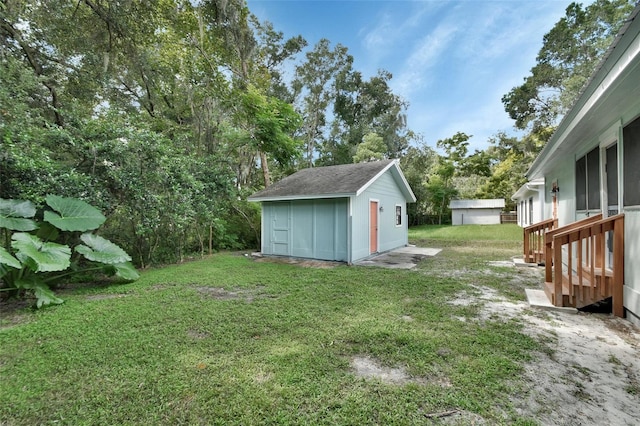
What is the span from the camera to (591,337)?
303cm

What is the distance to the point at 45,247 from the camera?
4.12 metres

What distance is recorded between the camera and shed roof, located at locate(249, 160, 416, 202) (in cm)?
773

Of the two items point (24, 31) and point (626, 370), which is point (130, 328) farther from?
point (24, 31)

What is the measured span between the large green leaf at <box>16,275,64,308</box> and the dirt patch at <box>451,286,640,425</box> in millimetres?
6148

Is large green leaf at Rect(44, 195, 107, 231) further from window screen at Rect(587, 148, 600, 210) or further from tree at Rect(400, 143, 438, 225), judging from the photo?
tree at Rect(400, 143, 438, 225)

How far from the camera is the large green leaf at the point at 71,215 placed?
466 centimetres

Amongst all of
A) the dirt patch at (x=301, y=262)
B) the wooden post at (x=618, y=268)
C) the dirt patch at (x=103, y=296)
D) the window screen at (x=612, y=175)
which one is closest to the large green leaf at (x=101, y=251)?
the dirt patch at (x=103, y=296)

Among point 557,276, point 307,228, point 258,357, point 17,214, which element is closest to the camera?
point 258,357

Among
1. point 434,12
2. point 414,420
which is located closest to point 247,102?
point 434,12

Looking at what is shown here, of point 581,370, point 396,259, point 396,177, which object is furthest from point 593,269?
point 396,177

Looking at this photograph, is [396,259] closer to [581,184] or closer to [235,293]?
[581,184]

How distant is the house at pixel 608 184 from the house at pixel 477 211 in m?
20.9

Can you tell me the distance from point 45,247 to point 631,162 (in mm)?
8096

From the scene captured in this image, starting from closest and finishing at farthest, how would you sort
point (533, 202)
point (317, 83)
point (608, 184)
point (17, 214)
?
1. point (608, 184)
2. point (17, 214)
3. point (533, 202)
4. point (317, 83)
